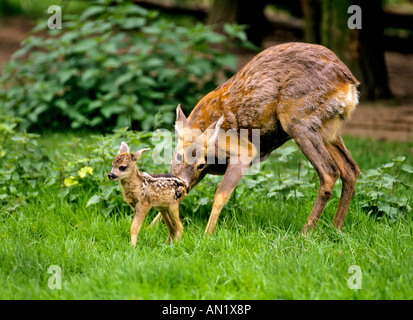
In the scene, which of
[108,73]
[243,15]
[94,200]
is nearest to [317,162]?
[94,200]

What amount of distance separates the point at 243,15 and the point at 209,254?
9.31m

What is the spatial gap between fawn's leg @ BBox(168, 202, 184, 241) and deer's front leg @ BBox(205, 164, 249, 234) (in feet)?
0.79

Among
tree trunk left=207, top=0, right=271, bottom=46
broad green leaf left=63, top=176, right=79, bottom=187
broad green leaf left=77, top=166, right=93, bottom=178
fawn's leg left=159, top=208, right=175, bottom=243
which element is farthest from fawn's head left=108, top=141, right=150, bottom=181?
tree trunk left=207, top=0, right=271, bottom=46

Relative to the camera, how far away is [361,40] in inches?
398

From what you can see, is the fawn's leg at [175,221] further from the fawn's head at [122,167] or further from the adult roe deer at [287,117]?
the fawn's head at [122,167]

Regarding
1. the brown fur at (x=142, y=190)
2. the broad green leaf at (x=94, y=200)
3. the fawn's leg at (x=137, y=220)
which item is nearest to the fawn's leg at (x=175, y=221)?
the brown fur at (x=142, y=190)

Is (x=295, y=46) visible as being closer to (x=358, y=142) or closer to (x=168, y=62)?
(x=358, y=142)

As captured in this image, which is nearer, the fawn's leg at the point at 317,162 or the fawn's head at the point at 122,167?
the fawn's head at the point at 122,167

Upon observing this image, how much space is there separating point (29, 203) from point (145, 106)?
3.21m

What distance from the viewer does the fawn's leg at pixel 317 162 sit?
4.84m

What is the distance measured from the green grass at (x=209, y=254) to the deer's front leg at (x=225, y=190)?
0.38 feet

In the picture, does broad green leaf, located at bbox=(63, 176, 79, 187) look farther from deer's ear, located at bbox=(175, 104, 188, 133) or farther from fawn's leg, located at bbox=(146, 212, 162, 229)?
deer's ear, located at bbox=(175, 104, 188, 133)

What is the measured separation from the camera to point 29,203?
226 inches

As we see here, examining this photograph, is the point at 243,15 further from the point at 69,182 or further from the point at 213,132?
the point at 213,132
